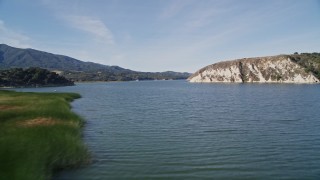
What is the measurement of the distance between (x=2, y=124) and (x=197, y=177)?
23747mm

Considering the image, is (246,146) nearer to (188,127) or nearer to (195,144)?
(195,144)

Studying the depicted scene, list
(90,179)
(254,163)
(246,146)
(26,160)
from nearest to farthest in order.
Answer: (26,160), (90,179), (254,163), (246,146)

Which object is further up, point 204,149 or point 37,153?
point 37,153

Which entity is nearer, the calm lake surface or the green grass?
the green grass

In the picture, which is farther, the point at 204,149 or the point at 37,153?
the point at 204,149

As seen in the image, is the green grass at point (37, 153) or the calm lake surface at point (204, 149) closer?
the green grass at point (37, 153)

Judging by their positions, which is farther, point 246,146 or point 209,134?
point 209,134

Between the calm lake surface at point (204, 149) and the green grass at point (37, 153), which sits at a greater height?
the green grass at point (37, 153)

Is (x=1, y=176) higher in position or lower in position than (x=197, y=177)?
higher

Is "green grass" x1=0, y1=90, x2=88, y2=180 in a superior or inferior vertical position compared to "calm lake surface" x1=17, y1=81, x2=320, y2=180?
superior

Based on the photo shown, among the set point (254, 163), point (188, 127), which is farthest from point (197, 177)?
point (188, 127)

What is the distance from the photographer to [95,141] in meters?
38.5

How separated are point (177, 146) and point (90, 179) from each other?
1243 cm

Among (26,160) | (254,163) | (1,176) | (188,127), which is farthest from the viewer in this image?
(188,127)
